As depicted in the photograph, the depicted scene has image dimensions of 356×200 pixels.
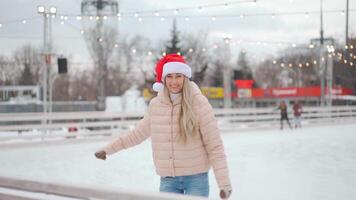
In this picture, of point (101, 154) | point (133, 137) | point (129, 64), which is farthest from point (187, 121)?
point (129, 64)

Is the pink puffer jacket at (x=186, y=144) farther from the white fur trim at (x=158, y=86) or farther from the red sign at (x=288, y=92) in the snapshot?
the red sign at (x=288, y=92)

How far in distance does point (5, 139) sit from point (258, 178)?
10.1 meters

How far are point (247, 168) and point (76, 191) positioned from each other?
6.95 metres

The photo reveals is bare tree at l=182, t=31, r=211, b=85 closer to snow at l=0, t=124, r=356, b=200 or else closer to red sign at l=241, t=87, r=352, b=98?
red sign at l=241, t=87, r=352, b=98

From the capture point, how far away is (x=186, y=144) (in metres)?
3.51

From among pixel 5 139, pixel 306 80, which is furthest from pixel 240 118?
pixel 306 80

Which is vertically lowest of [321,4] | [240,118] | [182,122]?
[240,118]

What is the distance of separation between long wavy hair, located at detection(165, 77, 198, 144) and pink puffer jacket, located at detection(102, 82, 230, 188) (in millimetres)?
30

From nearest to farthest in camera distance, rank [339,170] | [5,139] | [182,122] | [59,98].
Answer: [182,122] < [339,170] < [5,139] < [59,98]

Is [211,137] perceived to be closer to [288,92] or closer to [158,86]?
[158,86]

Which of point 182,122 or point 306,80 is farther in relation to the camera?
point 306,80

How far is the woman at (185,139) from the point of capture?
3477 millimetres

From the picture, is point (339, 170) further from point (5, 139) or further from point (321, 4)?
point (321, 4)

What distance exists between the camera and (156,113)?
3619 mm
